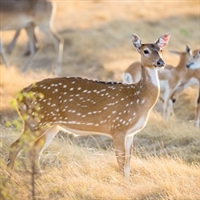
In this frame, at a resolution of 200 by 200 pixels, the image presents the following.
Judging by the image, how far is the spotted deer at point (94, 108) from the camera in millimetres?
8617

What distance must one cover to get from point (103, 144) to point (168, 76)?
4.00 metres

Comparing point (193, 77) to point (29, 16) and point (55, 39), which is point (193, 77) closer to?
point (55, 39)

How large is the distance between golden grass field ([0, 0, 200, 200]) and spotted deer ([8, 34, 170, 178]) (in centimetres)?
39

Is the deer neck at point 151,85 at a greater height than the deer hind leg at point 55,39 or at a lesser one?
greater

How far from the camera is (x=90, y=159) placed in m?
9.10

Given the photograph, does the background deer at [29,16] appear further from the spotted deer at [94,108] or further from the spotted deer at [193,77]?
the spotted deer at [94,108]

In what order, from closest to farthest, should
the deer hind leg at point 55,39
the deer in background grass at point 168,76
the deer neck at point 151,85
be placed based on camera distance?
the deer neck at point 151,85, the deer in background grass at point 168,76, the deer hind leg at point 55,39

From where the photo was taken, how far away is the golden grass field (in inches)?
312

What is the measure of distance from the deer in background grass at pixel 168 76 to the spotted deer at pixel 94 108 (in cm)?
542

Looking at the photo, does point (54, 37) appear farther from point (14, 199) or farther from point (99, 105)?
point (14, 199)

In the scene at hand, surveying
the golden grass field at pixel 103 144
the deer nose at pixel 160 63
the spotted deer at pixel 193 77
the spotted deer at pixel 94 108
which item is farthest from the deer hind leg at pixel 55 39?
the deer nose at pixel 160 63

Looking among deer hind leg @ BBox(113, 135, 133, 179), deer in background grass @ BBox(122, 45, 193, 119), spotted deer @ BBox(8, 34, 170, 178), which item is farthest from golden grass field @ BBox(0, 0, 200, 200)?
deer in background grass @ BBox(122, 45, 193, 119)

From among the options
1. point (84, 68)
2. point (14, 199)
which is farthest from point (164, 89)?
point (14, 199)

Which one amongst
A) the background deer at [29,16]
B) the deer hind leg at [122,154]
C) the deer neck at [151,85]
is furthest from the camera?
the background deer at [29,16]
